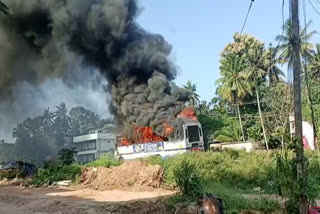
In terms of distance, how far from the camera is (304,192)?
761 centimetres

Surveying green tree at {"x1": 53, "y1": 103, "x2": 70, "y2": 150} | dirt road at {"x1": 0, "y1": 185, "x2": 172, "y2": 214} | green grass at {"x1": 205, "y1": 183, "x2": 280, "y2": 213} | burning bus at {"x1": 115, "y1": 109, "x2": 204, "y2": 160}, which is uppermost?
green tree at {"x1": 53, "y1": 103, "x2": 70, "y2": 150}

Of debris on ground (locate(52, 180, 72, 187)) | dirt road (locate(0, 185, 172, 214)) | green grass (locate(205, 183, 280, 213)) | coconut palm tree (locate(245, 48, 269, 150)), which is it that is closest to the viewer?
green grass (locate(205, 183, 280, 213))

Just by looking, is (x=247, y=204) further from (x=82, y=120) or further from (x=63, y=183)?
(x=82, y=120)

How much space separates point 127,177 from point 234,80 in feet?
102

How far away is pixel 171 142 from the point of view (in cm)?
2509

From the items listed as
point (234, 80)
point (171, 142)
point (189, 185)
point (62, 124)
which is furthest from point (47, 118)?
point (189, 185)

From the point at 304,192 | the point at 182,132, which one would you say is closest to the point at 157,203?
the point at 304,192

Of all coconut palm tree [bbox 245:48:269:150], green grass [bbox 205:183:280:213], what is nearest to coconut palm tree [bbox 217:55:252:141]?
coconut palm tree [bbox 245:48:269:150]

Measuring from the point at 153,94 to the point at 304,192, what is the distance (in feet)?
72.4

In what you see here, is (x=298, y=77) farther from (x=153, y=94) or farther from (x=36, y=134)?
(x=36, y=134)

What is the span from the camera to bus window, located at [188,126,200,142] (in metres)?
25.5

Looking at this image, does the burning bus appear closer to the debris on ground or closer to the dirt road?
the debris on ground

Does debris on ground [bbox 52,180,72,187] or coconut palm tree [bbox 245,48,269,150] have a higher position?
coconut palm tree [bbox 245,48,269,150]

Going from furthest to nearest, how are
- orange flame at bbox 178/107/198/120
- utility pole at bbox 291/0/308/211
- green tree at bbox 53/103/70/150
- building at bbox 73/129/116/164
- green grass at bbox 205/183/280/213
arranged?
green tree at bbox 53/103/70/150
building at bbox 73/129/116/164
orange flame at bbox 178/107/198/120
green grass at bbox 205/183/280/213
utility pole at bbox 291/0/308/211
